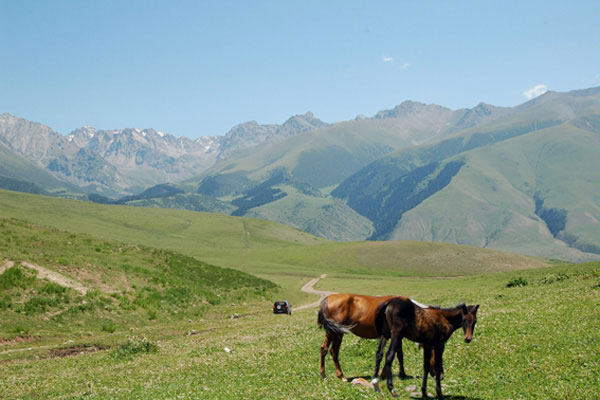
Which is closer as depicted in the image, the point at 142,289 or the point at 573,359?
the point at 573,359

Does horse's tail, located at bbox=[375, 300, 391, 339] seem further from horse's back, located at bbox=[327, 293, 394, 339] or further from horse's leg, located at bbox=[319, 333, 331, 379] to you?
horse's leg, located at bbox=[319, 333, 331, 379]

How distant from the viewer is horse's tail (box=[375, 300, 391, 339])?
16.2 meters

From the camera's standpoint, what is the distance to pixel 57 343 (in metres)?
38.0

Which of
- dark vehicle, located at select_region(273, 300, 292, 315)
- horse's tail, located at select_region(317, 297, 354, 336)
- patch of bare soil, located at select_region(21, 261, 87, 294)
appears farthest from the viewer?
dark vehicle, located at select_region(273, 300, 292, 315)

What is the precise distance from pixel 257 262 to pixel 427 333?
149 m

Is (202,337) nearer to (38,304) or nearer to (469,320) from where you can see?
(38,304)

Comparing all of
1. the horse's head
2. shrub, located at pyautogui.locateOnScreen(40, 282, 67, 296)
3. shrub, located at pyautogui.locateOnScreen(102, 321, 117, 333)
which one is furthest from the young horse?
shrub, located at pyautogui.locateOnScreen(40, 282, 67, 296)

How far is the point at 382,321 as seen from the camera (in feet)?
53.6

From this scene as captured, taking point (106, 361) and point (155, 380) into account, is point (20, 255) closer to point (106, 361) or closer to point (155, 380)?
point (106, 361)

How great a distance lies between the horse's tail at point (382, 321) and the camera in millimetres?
16156

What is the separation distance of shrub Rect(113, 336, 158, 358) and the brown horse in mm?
16787

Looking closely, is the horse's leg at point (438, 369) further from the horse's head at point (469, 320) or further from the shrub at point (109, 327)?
the shrub at point (109, 327)

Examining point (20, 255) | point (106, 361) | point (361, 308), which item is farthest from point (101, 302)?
point (361, 308)

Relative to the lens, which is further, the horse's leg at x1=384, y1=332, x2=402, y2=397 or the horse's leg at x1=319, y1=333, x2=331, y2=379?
the horse's leg at x1=319, y1=333, x2=331, y2=379
